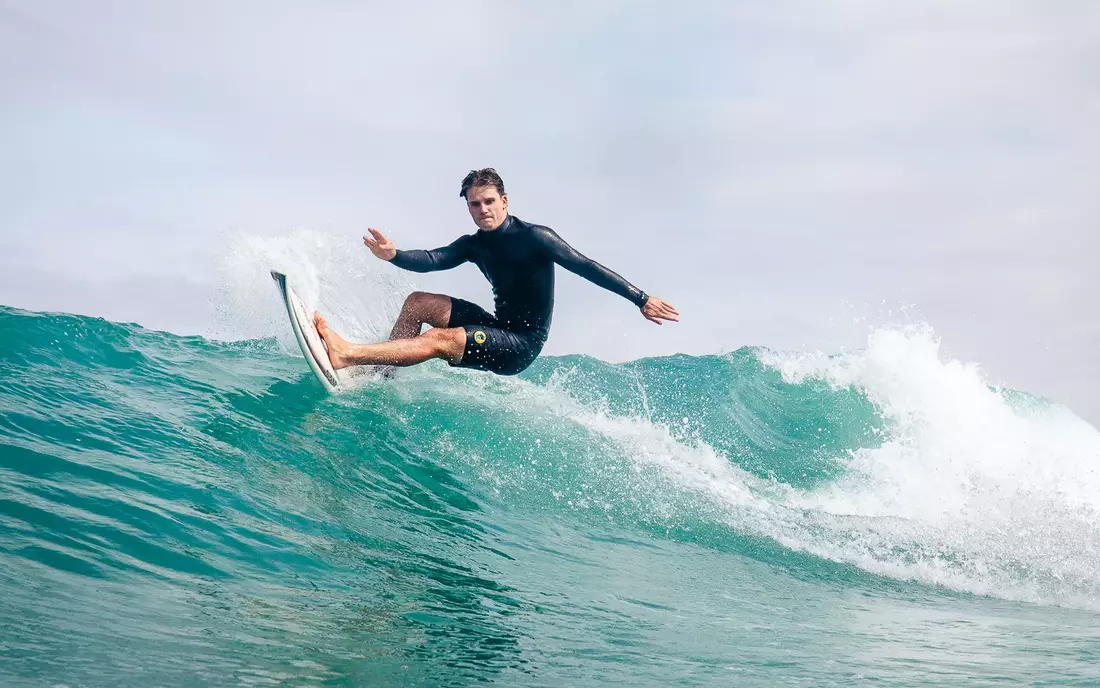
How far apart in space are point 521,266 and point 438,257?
30.5 inches

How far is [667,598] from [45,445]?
4.40m

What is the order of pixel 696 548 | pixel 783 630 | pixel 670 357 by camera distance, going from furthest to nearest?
pixel 670 357 → pixel 696 548 → pixel 783 630

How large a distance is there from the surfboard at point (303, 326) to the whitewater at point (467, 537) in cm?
68

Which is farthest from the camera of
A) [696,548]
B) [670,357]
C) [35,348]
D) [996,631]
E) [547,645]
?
[670,357]

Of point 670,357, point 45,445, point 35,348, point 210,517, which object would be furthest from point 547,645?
point 670,357

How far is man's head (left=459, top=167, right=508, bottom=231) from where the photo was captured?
6566mm

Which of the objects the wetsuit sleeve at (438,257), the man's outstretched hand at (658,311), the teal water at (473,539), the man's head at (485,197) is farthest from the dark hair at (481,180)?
the teal water at (473,539)

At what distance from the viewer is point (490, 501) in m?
6.91

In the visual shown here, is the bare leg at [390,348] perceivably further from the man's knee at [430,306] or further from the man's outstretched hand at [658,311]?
the man's outstretched hand at [658,311]

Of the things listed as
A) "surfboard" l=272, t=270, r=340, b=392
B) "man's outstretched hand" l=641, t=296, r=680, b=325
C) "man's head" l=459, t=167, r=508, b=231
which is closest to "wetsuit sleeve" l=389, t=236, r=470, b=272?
"man's head" l=459, t=167, r=508, b=231

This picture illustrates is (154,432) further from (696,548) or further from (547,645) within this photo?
(696,548)

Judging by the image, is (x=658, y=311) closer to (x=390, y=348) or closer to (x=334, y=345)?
(x=390, y=348)

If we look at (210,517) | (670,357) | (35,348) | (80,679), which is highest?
(670,357)

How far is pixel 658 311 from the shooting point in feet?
21.2
